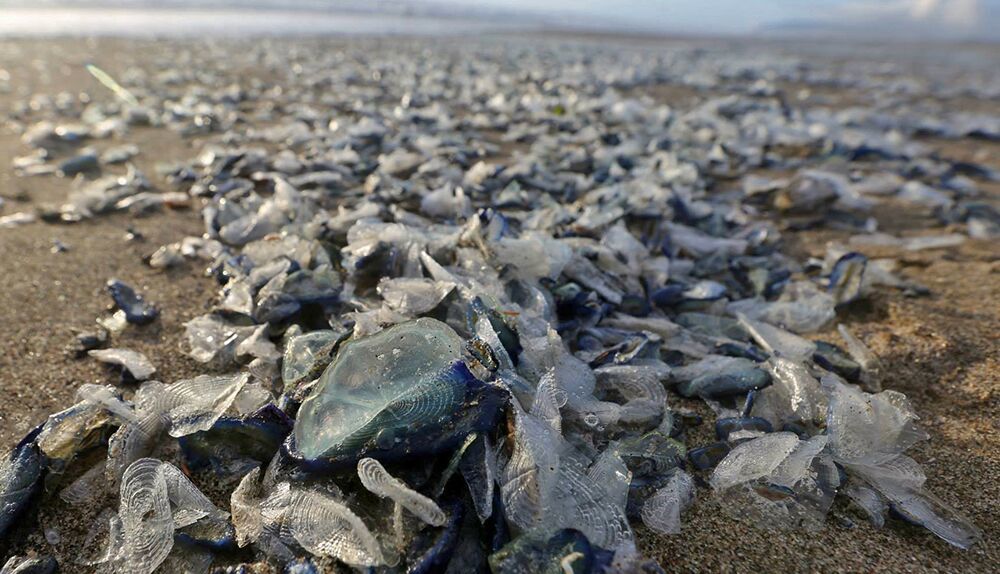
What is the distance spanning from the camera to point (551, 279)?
7.58 ft

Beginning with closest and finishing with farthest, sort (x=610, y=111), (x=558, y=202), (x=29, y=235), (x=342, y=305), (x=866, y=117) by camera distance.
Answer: (x=342, y=305)
(x=29, y=235)
(x=558, y=202)
(x=610, y=111)
(x=866, y=117)

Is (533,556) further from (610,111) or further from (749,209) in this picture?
(610,111)

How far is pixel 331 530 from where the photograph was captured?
123cm

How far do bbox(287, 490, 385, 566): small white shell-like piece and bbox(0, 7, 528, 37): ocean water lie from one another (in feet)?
55.7

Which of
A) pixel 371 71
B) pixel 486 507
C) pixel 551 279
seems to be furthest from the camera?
pixel 371 71

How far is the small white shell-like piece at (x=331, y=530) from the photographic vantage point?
1184mm

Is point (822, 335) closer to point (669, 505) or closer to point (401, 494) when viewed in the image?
point (669, 505)

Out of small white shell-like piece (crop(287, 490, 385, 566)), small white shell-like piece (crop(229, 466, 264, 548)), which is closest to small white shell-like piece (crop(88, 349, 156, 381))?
small white shell-like piece (crop(229, 466, 264, 548))

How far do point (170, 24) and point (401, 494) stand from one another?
2165cm

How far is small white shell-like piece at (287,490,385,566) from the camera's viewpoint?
3.88 ft

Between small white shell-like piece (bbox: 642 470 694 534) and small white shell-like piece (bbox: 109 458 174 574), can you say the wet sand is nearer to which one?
small white shell-like piece (bbox: 642 470 694 534)

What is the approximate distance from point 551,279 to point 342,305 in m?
0.81

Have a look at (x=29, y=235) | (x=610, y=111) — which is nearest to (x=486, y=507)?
(x=29, y=235)

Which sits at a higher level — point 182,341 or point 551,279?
point 551,279
